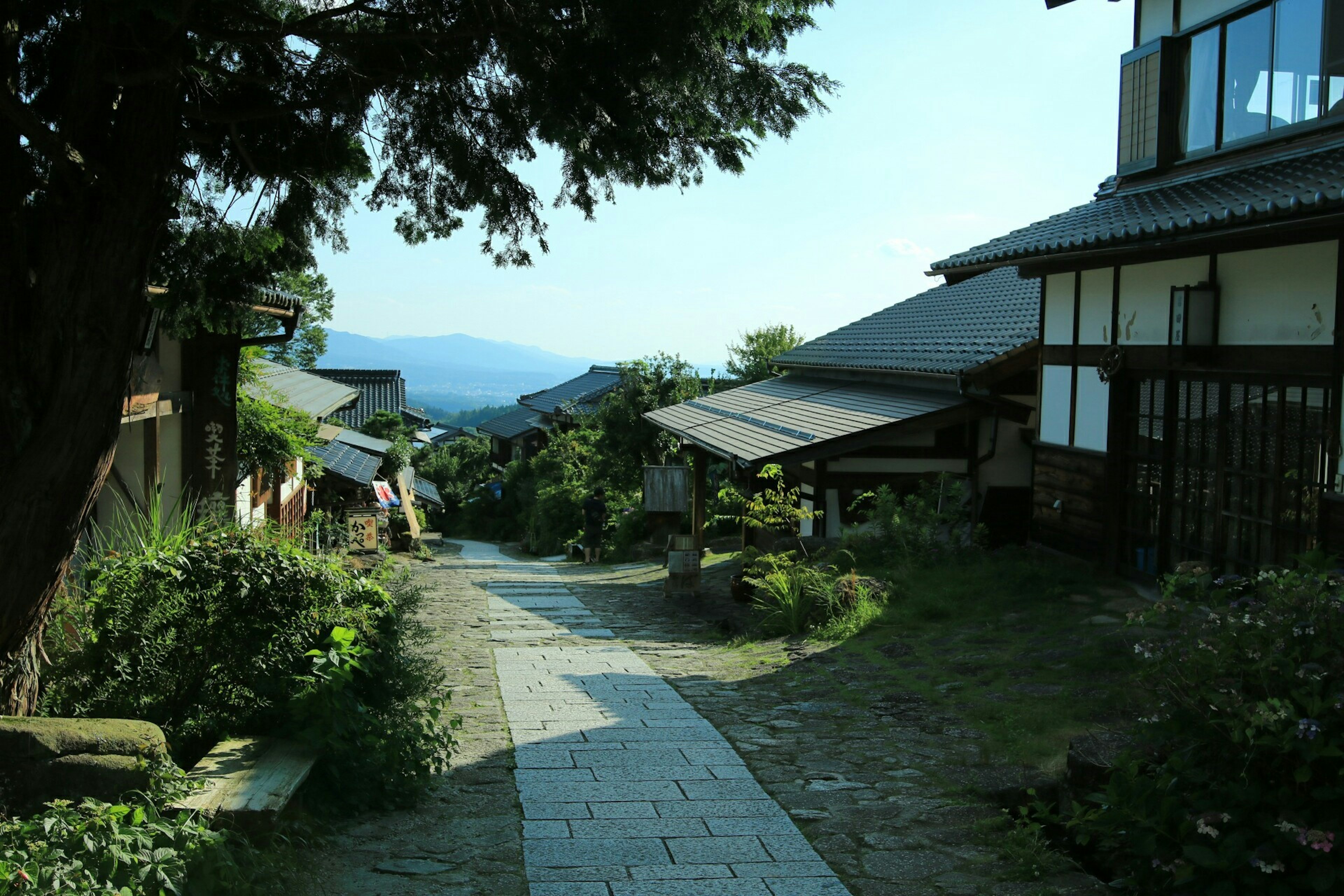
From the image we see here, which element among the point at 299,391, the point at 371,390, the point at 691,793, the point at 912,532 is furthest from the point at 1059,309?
the point at 371,390

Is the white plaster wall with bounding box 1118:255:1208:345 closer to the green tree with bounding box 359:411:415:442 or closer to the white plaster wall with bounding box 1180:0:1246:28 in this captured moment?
the white plaster wall with bounding box 1180:0:1246:28

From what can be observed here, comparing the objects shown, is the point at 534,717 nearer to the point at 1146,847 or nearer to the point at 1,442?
the point at 1,442

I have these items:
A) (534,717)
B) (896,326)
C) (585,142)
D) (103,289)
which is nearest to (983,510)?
(896,326)

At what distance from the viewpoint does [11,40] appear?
521cm

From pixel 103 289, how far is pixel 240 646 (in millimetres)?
1961

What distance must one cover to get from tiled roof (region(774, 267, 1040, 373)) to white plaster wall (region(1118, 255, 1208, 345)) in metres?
2.48

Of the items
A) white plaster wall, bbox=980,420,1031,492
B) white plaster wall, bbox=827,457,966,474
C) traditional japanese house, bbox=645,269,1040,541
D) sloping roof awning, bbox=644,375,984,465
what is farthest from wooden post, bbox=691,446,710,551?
white plaster wall, bbox=980,420,1031,492

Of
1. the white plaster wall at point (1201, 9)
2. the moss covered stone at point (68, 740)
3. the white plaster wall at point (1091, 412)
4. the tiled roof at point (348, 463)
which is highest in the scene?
the white plaster wall at point (1201, 9)

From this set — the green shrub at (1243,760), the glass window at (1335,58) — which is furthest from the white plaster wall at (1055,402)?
the green shrub at (1243,760)

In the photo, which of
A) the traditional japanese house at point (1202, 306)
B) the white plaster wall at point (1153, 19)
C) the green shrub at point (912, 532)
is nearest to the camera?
the traditional japanese house at point (1202, 306)

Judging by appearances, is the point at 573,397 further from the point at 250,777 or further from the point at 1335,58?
the point at 250,777

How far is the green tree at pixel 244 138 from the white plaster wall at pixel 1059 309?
5746 mm

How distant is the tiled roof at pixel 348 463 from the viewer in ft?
76.5

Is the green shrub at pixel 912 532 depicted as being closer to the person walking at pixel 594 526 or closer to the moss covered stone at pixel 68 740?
the moss covered stone at pixel 68 740
